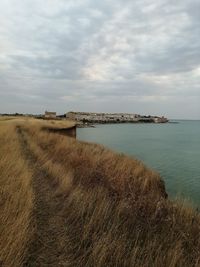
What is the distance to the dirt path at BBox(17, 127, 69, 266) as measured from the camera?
3.71 meters

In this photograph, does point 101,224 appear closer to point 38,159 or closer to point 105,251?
point 105,251

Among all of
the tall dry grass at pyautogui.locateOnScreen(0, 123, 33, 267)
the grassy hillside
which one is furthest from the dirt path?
the tall dry grass at pyautogui.locateOnScreen(0, 123, 33, 267)

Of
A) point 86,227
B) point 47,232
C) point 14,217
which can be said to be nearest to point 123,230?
point 86,227

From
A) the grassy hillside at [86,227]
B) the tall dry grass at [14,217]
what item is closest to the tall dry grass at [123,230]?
the grassy hillside at [86,227]

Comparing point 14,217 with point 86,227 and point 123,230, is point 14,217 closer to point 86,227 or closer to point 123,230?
point 86,227

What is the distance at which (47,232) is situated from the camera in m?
4.44

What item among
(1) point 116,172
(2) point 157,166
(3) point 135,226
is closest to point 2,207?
(3) point 135,226

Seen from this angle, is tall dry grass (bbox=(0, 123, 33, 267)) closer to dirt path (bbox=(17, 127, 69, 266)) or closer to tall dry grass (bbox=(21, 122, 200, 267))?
dirt path (bbox=(17, 127, 69, 266))

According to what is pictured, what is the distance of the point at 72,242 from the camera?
166 inches

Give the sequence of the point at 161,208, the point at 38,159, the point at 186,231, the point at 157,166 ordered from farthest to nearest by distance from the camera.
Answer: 1. the point at 157,166
2. the point at 38,159
3. the point at 161,208
4. the point at 186,231

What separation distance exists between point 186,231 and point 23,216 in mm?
2719

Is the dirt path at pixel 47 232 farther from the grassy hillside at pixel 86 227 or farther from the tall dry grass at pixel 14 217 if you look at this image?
the tall dry grass at pixel 14 217

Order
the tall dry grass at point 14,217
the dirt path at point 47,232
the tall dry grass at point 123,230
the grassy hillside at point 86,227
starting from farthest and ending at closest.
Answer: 1. the tall dry grass at point 123,230
2. the grassy hillside at point 86,227
3. the dirt path at point 47,232
4. the tall dry grass at point 14,217

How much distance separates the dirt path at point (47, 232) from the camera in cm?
371
